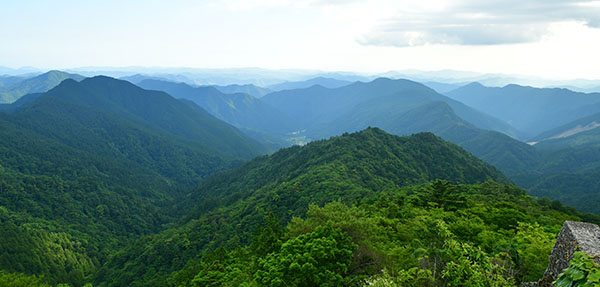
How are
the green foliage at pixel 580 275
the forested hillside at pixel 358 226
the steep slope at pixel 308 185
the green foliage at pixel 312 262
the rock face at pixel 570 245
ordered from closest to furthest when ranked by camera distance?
the green foliage at pixel 580 275 → the rock face at pixel 570 245 → the green foliage at pixel 312 262 → the forested hillside at pixel 358 226 → the steep slope at pixel 308 185

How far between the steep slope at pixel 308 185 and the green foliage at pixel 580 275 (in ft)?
219

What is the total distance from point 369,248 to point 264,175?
139 meters

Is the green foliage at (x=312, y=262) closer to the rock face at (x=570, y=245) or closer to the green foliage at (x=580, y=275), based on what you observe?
the rock face at (x=570, y=245)

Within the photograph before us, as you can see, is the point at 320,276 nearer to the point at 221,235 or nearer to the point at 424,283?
the point at 424,283

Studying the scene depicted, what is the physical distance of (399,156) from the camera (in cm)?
12938

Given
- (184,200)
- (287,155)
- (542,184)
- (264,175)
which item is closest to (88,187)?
(184,200)

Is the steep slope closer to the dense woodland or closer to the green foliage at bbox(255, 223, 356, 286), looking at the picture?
the dense woodland

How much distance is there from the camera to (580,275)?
24.9 feet

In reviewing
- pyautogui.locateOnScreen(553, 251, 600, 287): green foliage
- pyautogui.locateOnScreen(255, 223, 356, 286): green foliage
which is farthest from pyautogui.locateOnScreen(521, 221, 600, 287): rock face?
pyautogui.locateOnScreen(255, 223, 356, 286): green foliage

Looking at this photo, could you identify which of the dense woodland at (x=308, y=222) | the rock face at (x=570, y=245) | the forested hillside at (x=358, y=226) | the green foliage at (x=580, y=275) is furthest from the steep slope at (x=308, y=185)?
the green foliage at (x=580, y=275)

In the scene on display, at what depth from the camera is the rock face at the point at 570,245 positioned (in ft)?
Result: 44.2

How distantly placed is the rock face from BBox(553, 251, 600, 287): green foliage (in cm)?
583

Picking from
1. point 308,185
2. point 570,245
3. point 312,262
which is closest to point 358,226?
point 312,262

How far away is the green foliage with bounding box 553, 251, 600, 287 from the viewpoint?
24.3 feet
